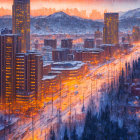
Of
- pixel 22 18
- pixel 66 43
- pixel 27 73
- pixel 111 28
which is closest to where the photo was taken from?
pixel 27 73

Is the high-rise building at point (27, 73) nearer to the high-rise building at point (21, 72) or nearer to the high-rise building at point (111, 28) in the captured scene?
the high-rise building at point (21, 72)

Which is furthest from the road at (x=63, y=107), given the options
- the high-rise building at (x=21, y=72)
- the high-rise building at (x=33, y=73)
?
the high-rise building at (x=21, y=72)

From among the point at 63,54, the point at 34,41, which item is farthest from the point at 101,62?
the point at 34,41

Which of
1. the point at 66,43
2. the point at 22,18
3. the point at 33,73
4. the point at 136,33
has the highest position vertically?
the point at 22,18

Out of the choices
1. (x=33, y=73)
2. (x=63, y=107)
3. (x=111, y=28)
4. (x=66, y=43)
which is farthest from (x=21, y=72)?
(x=111, y=28)

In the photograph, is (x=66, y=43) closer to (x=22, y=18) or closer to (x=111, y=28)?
(x=22, y=18)

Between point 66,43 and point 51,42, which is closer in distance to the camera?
point 51,42
